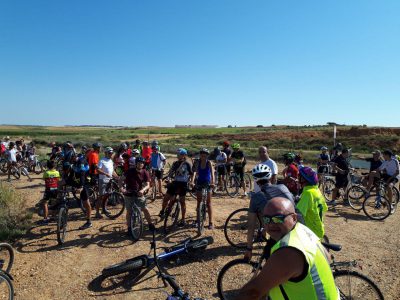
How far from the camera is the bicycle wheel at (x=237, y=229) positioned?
722cm

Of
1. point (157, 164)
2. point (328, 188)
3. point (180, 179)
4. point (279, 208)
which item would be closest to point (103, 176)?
point (180, 179)

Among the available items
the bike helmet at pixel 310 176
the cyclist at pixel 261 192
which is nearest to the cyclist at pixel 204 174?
the cyclist at pixel 261 192

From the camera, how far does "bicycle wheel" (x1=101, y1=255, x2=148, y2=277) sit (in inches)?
225

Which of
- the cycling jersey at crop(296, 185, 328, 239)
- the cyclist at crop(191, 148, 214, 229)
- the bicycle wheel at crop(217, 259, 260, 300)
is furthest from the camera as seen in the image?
the cyclist at crop(191, 148, 214, 229)

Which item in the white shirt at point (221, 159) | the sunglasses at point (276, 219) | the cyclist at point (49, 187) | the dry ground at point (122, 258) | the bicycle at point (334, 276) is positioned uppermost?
the sunglasses at point (276, 219)

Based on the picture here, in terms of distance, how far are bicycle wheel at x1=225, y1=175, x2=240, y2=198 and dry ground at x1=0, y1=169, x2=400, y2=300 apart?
311 centimetres

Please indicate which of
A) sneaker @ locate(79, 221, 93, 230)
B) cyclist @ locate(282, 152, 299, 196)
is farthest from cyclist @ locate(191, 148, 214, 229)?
sneaker @ locate(79, 221, 93, 230)

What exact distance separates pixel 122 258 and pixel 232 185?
696 cm

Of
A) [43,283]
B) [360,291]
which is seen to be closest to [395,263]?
[360,291]

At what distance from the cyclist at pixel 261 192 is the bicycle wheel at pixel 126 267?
2029 mm

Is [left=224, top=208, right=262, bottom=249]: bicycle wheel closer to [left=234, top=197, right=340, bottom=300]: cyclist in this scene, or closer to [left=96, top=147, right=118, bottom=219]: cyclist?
[left=96, top=147, right=118, bottom=219]: cyclist

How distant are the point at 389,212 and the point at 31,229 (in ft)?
34.4

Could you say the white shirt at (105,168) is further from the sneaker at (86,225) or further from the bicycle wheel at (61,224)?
the bicycle wheel at (61,224)

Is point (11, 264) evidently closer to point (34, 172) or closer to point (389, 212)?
point (389, 212)
